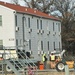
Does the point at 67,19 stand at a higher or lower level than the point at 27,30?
higher

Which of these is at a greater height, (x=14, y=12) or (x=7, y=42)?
(x=14, y=12)

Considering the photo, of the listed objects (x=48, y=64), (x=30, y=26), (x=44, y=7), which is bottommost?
(x=48, y=64)

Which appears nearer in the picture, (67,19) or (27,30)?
(27,30)

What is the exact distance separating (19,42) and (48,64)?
29.8 ft

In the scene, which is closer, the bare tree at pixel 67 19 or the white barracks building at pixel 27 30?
the white barracks building at pixel 27 30

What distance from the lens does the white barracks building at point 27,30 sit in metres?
49.8

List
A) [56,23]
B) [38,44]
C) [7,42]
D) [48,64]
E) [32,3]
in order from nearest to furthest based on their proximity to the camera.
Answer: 1. [48,64]
2. [7,42]
3. [38,44]
4. [56,23]
5. [32,3]

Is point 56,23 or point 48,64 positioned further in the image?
point 56,23

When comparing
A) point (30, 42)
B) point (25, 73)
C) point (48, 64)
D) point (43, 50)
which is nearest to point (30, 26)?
point (30, 42)

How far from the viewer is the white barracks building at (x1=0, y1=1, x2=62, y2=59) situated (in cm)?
4978

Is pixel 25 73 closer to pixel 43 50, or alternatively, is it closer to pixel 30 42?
pixel 30 42

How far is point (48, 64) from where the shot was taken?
43625 millimetres

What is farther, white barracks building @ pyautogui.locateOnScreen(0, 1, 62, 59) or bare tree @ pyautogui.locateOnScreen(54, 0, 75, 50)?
bare tree @ pyautogui.locateOnScreen(54, 0, 75, 50)

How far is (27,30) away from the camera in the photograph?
180 feet
